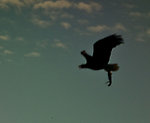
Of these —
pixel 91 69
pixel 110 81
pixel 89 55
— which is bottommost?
pixel 110 81

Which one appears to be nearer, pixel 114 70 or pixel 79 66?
pixel 114 70

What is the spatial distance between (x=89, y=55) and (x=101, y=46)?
70cm

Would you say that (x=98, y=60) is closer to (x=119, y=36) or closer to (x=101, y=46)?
(x=101, y=46)

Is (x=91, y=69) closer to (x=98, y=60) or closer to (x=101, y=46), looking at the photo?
(x=98, y=60)

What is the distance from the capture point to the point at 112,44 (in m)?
9.85

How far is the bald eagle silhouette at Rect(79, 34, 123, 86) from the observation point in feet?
32.2

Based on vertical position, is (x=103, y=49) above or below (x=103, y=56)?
above

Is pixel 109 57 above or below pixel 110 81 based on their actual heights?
above

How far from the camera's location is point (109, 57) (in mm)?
10133

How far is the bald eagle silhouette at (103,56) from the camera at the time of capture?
9.82 meters

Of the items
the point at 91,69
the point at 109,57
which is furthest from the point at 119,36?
the point at 91,69

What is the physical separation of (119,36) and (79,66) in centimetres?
239

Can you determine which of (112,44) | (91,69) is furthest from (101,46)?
(91,69)

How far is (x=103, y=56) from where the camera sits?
33.0 ft
